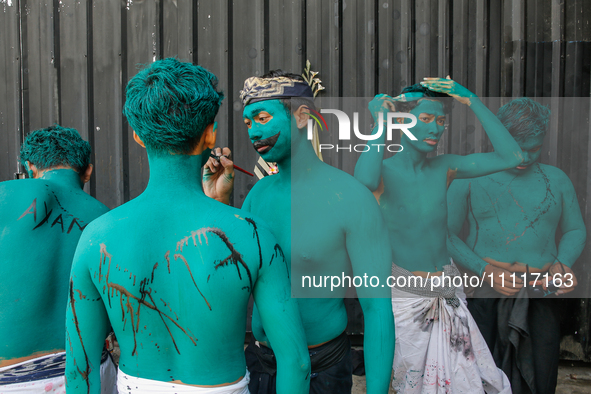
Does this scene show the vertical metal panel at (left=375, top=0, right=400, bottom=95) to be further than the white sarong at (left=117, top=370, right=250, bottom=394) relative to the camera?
Yes

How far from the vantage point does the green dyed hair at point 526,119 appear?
8.41ft

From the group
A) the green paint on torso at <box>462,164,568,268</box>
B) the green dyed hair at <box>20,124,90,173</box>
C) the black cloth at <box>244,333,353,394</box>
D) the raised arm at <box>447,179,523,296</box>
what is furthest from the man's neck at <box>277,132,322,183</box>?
the green paint on torso at <box>462,164,568,268</box>

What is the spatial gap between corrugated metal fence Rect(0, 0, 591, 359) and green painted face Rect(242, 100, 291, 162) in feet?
6.18

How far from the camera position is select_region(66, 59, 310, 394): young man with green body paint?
953 millimetres

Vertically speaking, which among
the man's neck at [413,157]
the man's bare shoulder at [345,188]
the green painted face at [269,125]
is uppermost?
the green painted face at [269,125]

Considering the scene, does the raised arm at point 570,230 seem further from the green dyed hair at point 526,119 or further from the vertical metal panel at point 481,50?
the vertical metal panel at point 481,50

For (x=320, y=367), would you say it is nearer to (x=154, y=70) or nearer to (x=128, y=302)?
(x=128, y=302)

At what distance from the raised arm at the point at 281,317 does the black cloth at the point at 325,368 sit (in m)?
0.52

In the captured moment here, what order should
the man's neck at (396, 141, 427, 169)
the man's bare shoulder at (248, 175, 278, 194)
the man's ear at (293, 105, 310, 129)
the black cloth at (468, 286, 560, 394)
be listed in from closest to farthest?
the man's ear at (293, 105, 310, 129) < the man's bare shoulder at (248, 175, 278, 194) < the man's neck at (396, 141, 427, 169) < the black cloth at (468, 286, 560, 394)

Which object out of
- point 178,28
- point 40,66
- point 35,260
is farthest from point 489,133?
point 40,66

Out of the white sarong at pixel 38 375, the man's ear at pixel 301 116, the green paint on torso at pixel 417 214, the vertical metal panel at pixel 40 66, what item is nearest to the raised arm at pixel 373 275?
the man's ear at pixel 301 116

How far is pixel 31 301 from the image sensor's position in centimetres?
158

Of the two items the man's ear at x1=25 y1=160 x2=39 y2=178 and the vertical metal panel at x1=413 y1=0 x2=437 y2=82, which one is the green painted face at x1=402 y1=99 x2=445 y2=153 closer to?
the vertical metal panel at x1=413 y1=0 x2=437 y2=82

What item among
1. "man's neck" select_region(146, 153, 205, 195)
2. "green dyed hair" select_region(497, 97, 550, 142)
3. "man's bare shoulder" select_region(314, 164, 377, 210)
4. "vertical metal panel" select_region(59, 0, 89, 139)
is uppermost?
"vertical metal panel" select_region(59, 0, 89, 139)
